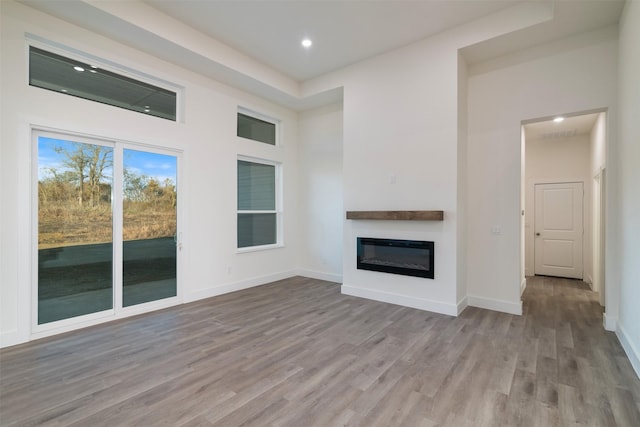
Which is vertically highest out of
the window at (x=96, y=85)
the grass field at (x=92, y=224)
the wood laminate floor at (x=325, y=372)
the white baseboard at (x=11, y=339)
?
the window at (x=96, y=85)

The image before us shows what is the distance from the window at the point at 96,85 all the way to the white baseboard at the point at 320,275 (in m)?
3.64

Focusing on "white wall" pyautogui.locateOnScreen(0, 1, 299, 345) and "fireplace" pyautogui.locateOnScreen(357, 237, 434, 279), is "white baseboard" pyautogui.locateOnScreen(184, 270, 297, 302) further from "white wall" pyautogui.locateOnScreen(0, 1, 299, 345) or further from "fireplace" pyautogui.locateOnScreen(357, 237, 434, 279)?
"fireplace" pyautogui.locateOnScreen(357, 237, 434, 279)

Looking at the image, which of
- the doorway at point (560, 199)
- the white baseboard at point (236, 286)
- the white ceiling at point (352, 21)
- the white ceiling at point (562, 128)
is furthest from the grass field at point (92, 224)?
the doorway at point (560, 199)

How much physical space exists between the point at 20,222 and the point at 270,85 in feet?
12.1

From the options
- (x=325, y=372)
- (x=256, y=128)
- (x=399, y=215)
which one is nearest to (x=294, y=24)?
(x=256, y=128)

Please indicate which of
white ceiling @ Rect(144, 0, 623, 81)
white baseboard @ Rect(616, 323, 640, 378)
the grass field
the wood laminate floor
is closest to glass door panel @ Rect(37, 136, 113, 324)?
the grass field

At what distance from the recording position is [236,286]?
5078 millimetres

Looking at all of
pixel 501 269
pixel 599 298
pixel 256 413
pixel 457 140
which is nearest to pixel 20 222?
pixel 256 413

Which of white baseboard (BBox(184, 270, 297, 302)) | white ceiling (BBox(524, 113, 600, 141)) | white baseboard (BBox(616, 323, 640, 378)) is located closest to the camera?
white baseboard (BBox(616, 323, 640, 378))

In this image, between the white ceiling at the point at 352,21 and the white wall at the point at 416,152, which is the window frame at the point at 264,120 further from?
the white wall at the point at 416,152

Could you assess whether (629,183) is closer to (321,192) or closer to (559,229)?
(559,229)

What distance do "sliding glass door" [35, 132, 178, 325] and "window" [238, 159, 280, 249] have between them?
4.04ft

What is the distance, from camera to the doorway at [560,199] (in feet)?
19.2

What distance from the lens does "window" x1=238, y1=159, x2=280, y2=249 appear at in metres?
5.35
